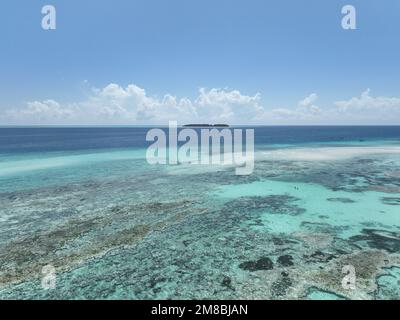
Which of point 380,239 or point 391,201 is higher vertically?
point 391,201

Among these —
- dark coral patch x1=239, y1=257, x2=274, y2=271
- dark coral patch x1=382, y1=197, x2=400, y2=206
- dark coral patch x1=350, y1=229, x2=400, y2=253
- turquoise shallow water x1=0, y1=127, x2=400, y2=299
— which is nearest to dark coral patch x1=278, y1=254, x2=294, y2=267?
turquoise shallow water x1=0, y1=127, x2=400, y2=299

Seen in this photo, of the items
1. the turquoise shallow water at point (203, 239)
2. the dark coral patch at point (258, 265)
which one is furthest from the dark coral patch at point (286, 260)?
the dark coral patch at point (258, 265)

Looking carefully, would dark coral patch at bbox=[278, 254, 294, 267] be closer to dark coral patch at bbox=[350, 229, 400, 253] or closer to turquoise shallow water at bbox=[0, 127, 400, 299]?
turquoise shallow water at bbox=[0, 127, 400, 299]

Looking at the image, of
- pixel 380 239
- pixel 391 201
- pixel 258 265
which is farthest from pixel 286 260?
pixel 391 201

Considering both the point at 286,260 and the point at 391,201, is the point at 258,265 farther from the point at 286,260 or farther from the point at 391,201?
the point at 391,201

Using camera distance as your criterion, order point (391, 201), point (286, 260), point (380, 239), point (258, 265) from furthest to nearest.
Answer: point (391, 201), point (380, 239), point (286, 260), point (258, 265)

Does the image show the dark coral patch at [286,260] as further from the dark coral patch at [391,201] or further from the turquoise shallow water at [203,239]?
the dark coral patch at [391,201]

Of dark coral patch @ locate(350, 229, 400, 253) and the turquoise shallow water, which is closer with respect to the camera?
the turquoise shallow water
